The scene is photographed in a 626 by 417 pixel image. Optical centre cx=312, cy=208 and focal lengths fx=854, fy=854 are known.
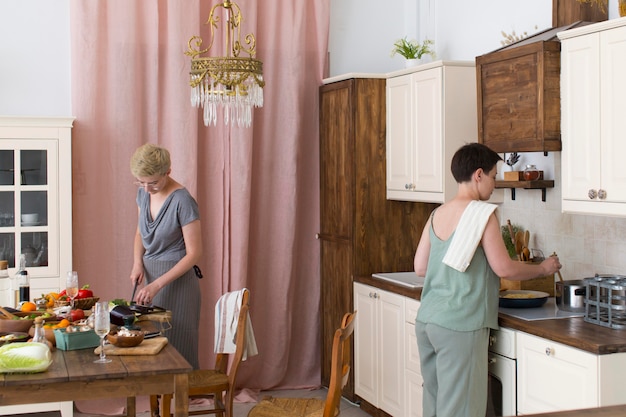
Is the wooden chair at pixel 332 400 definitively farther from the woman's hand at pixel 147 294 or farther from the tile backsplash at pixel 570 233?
the tile backsplash at pixel 570 233

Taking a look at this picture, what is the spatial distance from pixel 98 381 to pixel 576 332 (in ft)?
6.03

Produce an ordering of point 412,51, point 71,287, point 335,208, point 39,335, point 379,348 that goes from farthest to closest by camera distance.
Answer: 1. point 335,208
2. point 412,51
3. point 379,348
4. point 71,287
5. point 39,335

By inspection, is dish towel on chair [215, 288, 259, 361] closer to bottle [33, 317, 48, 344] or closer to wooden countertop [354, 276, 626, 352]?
bottle [33, 317, 48, 344]

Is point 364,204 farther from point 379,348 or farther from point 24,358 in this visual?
point 24,358

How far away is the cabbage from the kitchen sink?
2.22 meters

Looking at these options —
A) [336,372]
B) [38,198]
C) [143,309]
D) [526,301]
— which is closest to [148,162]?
[143,309]

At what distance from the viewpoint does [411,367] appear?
4590 millimetres

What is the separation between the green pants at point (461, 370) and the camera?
3.64 m

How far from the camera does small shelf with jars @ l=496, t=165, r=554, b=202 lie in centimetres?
430

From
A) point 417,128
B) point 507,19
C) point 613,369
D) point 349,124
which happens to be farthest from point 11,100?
point 613,369

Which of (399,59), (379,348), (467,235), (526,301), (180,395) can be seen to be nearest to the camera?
(180,395)

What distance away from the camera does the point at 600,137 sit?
3.50m

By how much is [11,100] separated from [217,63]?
181 cm

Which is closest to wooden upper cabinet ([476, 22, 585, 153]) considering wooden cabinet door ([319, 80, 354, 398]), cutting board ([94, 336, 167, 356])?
wooden cabinet door ([319, 80, 354, 398])
